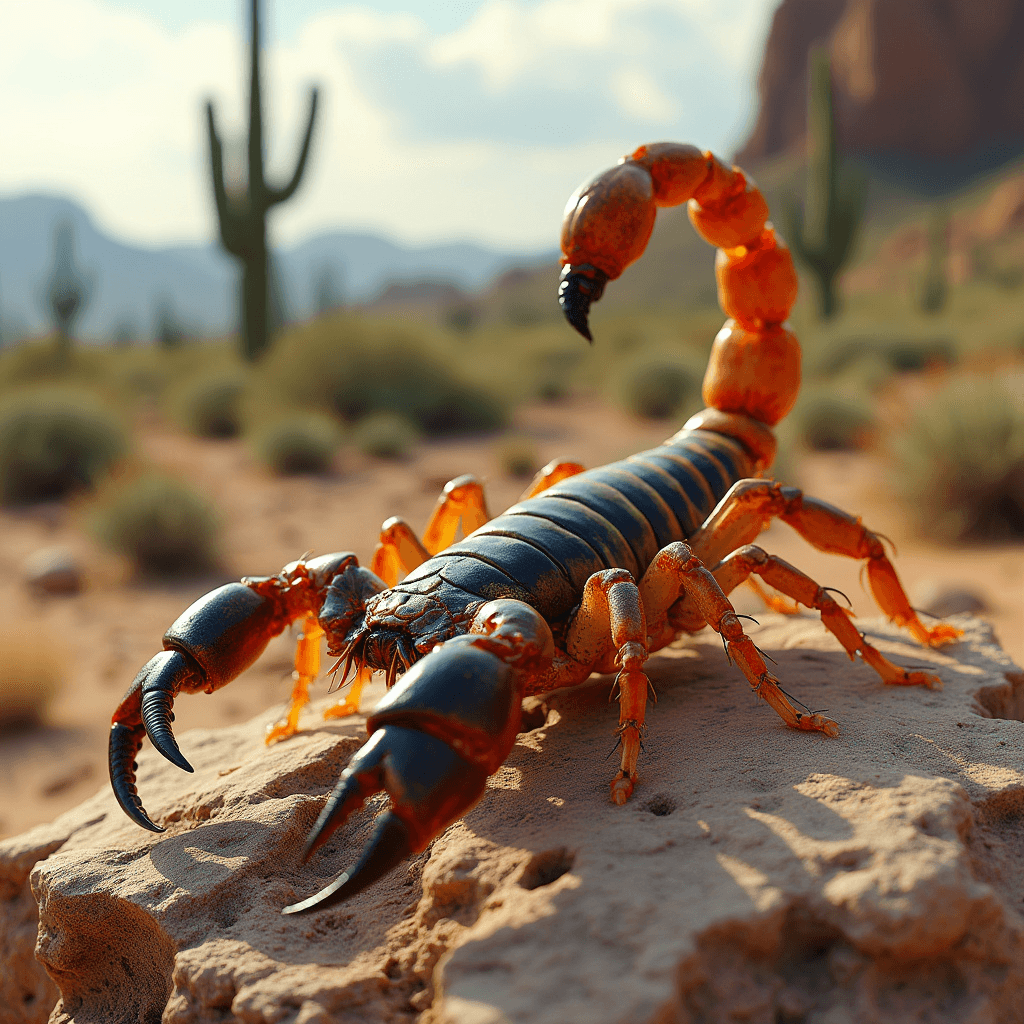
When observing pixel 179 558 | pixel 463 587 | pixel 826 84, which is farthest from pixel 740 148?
pixel 463 587

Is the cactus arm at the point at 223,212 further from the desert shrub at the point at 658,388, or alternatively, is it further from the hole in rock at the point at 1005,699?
the hole in rock at the point at 1005,699

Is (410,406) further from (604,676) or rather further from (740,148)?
(740,148)

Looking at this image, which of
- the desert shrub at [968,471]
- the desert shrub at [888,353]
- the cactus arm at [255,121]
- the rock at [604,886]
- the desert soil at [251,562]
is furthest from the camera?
the desert shrub at [888,353]

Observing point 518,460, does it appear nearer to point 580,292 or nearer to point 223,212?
point 223,212

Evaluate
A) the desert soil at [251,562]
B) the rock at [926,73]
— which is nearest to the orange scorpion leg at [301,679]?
the desert soil at [251,562]

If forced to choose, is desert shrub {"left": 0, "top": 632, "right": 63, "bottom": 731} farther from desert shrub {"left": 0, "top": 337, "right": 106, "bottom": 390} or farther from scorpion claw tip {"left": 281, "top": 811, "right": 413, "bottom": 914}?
desert shrub {"left": 0, "top": 337, "right": 106, "bottom": 390}
